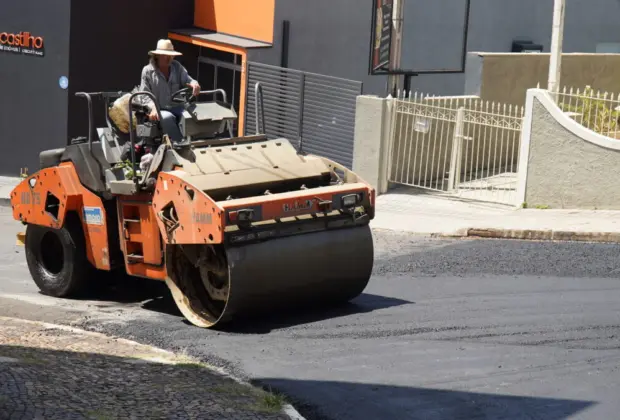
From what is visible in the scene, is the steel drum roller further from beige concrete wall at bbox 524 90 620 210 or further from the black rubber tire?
beige concrete wall at bbox 524 90 620 210

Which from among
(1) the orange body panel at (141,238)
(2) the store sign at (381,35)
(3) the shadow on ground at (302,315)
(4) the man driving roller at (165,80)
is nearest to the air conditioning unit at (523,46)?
(2) the store sign at (381,35)

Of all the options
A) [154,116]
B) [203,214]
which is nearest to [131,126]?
[154,116]

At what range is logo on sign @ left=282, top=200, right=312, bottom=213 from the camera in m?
11.1

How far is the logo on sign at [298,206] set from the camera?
1109 centimetres

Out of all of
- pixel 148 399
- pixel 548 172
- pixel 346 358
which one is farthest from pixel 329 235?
pixel 548 172

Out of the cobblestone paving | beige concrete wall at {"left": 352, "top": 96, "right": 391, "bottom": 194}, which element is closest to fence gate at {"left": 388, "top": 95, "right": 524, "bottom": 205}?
beige concrete wall at {"left": 352, "top": 96, "right": 391, "bottom": 194}

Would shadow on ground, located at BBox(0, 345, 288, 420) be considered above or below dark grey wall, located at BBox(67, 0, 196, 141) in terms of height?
below

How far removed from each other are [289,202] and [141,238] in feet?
6.12

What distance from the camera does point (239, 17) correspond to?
906 inches

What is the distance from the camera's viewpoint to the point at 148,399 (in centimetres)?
878

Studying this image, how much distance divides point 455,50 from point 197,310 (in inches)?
607

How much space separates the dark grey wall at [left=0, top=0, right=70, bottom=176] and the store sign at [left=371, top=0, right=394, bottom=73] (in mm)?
5888

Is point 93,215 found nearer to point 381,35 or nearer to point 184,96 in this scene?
point 184,96

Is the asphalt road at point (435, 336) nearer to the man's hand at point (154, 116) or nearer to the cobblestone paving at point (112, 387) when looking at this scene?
the cobblestone paving at point (112, 387)
